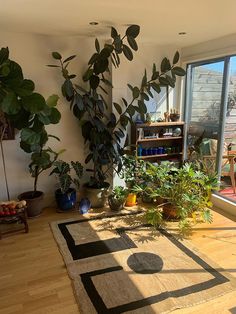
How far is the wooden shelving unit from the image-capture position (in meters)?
3.85

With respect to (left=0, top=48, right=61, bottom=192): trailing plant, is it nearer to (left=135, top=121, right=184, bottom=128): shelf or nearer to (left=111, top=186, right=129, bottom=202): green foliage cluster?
(left=111, top=186, right=129, bottom=202): green foliage cluster

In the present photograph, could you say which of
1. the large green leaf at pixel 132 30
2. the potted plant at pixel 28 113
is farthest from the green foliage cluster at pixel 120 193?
the large green leaf at pixel 132 30

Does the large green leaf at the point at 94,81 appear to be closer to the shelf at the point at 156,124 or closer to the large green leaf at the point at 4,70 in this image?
the shelf at the point at 156,124

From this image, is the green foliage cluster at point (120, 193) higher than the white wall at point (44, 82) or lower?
lower

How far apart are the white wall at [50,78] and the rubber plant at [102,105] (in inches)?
5.3

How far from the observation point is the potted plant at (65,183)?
10.9 ft

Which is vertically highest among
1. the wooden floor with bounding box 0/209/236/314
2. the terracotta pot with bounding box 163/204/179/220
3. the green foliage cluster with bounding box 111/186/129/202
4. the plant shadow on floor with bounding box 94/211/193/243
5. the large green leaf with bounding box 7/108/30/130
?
the large green leaf with bounding box 7/108/30/130

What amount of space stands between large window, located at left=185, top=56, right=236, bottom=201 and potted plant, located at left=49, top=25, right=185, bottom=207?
0.61 metres

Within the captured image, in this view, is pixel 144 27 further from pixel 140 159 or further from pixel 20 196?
pixel 20 196

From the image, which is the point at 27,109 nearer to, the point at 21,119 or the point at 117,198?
the point at 21,119

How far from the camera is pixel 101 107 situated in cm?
334

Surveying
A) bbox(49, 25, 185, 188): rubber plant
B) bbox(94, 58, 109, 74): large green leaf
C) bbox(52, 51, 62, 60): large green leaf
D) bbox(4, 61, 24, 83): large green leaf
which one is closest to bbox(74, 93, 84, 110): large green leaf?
bbox(49, 25, 185, 188): rubber plant

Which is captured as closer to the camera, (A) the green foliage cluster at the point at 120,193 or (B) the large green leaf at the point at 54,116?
(B) the large green leaf at the point at 54,116

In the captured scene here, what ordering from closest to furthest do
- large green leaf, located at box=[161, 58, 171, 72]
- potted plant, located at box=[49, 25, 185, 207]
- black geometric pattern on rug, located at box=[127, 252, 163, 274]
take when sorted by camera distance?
black geometric pattern on rug, located at box=[127, 252, 163, 274]
potted plant, located at box=[49, 25, 185, 207]
large green leaf, located at box=[161, 58, 171, 72]
